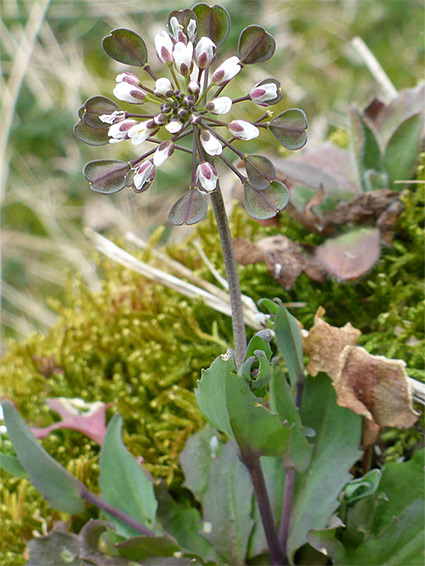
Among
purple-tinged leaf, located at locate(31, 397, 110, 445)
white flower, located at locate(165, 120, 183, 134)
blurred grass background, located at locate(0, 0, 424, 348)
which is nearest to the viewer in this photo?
white flower, located at locate(165, 120, 183, 134)

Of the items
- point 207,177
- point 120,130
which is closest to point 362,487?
point 207,177

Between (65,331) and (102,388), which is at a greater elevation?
(65,331)

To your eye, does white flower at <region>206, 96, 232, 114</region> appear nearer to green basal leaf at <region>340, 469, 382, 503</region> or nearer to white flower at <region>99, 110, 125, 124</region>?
white flower at <region>99, 110, 125, 124</region>

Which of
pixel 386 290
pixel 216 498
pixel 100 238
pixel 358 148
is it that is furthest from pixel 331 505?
pixel 100 238

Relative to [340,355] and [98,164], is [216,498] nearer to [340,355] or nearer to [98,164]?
[340,355]

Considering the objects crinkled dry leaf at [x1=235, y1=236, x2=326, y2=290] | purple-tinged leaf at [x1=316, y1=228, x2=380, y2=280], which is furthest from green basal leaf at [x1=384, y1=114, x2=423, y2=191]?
crinkled dry leaf at [x1=235, y1=236, x2=326, y2=290]

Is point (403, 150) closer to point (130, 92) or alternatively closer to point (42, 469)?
point (130, 92)
